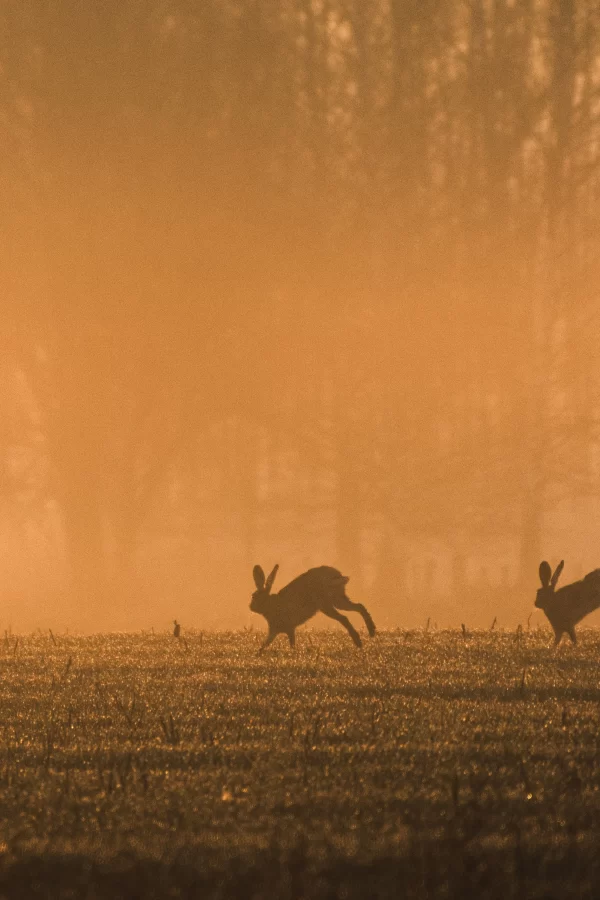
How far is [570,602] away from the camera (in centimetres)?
1855

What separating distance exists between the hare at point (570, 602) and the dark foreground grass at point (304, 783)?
2341mm

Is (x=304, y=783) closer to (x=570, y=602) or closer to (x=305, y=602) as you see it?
(x=305, y=602)

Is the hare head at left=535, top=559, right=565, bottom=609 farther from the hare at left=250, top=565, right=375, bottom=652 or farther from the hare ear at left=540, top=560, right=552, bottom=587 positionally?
the hare at left=250, top=565, right=375, bottom=652

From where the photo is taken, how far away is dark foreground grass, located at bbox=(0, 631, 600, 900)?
24.5ft

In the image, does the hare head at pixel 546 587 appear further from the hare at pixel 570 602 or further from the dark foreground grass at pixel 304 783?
the dark foreground grass at pixel 304 783

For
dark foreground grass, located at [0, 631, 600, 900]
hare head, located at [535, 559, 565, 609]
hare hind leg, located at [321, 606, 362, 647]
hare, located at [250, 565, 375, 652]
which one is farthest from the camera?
hare, located at [250, 565, 375, 652]

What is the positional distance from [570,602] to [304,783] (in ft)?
32.9

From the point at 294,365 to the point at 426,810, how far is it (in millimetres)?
36125

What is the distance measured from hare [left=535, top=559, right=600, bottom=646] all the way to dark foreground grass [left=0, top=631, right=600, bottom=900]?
234 cm

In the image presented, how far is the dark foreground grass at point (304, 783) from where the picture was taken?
7.46 metres

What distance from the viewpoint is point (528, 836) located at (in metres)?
7.92

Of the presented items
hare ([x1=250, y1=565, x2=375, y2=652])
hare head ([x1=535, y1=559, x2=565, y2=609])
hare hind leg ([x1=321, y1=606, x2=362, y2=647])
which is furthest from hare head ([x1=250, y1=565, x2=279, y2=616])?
hare head ([x1=535, y1=559, x2=565, y2=609])

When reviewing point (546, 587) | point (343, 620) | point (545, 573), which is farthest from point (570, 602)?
point (343, 620)

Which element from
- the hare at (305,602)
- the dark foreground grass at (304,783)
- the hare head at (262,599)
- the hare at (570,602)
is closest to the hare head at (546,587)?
the hare at (570,602)
